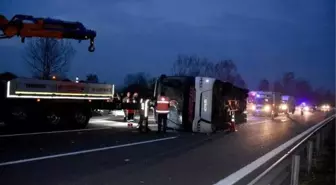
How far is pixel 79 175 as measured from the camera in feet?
28.6

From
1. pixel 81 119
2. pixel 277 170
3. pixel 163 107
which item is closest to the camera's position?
pixel 277 170

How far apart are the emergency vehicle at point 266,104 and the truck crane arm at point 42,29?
27214 millimetres

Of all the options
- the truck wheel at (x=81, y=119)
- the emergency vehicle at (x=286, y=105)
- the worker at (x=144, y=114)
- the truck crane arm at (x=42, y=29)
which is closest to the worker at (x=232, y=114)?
the worker at (x=144, y=114)

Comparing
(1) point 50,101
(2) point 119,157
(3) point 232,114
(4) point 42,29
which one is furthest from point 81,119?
(2) point 119,157

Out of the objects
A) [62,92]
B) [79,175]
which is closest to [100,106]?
[62,92]

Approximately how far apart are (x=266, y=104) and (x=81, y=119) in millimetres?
26053

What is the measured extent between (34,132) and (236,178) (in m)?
9.64

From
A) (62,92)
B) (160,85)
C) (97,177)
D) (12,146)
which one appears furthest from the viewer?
(160,85)

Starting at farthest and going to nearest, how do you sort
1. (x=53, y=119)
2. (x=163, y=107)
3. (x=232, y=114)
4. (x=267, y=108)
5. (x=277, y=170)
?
(x=267, y=108), (x=232, y=114), (x=53, y=119), (x=163, y=107), (x=277, y=170)

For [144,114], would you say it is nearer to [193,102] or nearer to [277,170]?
[193,102]

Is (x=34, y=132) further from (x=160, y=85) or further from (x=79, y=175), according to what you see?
(x=79, y=175)

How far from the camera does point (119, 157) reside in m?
11.2

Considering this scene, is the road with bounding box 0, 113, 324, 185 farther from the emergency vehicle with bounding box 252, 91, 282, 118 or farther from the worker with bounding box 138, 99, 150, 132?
the emergency vehicle with bounding box 252, 91, 282, 118

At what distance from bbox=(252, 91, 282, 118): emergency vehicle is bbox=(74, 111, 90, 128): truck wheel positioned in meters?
24.9
